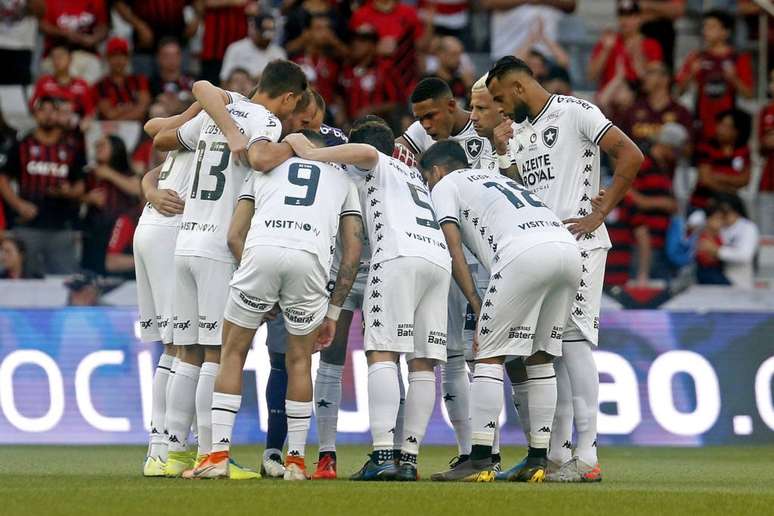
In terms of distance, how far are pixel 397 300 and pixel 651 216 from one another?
299 inches

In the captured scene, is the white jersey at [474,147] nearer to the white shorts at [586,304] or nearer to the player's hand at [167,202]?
the white shorts at [586,304]

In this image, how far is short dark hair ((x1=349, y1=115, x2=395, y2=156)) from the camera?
9.06m

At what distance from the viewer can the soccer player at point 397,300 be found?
8453 millimetres

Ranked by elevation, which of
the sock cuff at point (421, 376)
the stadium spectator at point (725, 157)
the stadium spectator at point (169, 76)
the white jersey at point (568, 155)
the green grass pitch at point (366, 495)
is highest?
the stadium spectator at point (169, 76)

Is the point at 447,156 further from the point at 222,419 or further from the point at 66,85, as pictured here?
the point at 66,85

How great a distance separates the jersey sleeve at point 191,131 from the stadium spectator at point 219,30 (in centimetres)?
875

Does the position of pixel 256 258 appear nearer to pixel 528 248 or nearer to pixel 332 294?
pixel 332 294

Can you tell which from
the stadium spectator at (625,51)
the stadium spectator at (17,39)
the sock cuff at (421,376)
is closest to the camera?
the sock cuff at (421,376)

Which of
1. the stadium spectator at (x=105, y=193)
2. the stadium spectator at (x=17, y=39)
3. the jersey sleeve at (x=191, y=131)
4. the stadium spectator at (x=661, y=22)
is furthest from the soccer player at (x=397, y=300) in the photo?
the stadium spectator at (x=17, y=39)

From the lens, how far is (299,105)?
891 centimetres

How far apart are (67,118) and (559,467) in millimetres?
8833

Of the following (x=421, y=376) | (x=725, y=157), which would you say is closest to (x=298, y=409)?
(x=421, y=376)

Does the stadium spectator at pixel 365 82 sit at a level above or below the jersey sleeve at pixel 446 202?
above

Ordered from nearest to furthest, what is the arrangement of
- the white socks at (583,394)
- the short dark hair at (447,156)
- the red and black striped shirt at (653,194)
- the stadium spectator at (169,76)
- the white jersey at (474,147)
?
the white socks at (583,394) → the short dark hair at (447,156) → the white jersey at (474,147) → the red and black striped shirt at (653,194) → the stadium spectator at (169,76)
